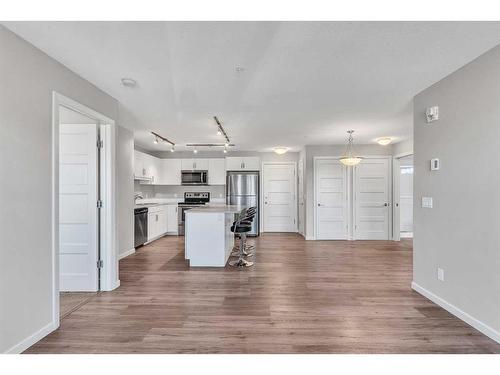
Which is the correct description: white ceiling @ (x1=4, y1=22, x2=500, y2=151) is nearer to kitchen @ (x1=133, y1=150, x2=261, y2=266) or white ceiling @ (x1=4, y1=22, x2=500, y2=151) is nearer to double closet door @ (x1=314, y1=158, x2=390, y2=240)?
double closet door @ (x1=314, y1=158, x2=390, y2=240)

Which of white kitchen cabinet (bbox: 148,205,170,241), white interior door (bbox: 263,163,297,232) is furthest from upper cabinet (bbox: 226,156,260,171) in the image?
white kitchen cabinet (bbox: 148,205,170,241)

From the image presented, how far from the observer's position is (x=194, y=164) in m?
7.61

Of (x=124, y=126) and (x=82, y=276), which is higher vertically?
(x=124, y=126)

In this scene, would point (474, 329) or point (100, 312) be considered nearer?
point (474, 329)

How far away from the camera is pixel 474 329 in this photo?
234 centimetres

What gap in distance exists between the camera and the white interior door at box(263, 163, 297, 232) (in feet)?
25.6

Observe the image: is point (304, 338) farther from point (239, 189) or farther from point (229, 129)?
point (239, 189)

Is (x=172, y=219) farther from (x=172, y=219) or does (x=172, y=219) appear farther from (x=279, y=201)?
(x=279, y=201)

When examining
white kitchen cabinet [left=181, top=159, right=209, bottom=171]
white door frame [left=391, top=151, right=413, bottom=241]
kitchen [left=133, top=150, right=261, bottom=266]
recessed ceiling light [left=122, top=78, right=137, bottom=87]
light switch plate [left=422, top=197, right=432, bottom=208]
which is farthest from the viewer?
white kitchen cabinet [left=181, top=159, right=209, bottom=171]

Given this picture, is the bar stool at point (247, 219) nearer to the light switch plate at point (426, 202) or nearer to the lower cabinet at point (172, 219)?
Result: the lower cabinet at point (172, 219)

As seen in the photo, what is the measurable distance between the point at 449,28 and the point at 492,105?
82 cm

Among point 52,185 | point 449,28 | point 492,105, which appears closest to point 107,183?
point 52,185

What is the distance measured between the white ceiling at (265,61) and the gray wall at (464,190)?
0.75 ft

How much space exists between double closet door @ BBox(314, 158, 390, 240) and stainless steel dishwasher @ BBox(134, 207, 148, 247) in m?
4.05
